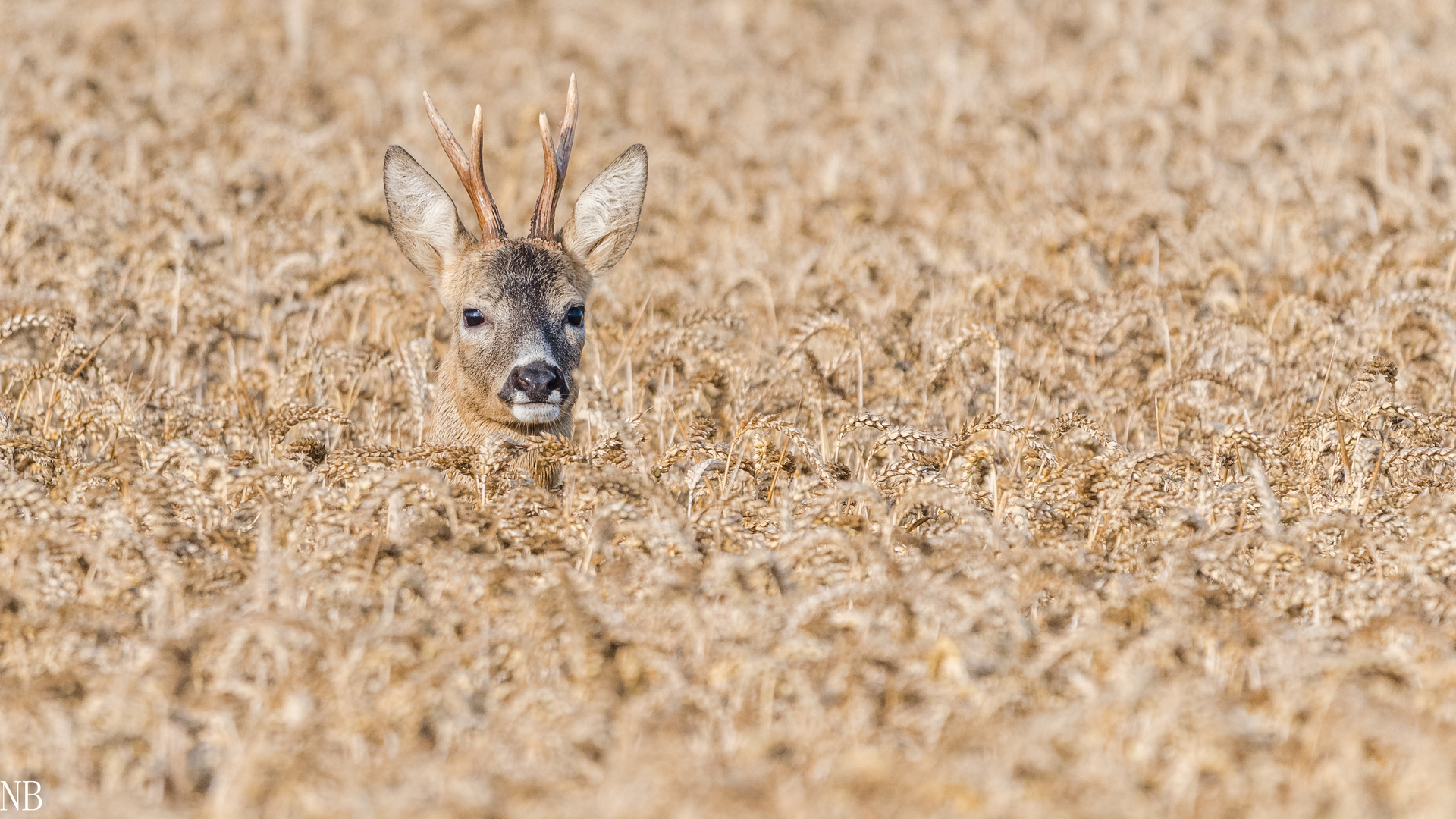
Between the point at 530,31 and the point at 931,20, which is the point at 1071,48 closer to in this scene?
the point at 931,20

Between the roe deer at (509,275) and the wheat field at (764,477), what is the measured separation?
0.29 m

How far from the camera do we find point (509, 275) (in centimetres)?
668

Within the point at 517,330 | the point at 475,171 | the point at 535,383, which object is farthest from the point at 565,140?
the point at 535,383

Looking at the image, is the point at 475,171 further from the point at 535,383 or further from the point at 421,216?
the point at 535,383

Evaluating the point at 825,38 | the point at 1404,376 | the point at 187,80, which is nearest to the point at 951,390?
the point at 1404,376

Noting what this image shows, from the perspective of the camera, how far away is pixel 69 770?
11.2 ft

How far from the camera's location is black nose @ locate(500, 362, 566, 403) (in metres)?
6.08

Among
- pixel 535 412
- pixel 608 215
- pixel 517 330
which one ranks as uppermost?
pixel 608 215

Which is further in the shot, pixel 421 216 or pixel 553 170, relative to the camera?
pixel 421 216

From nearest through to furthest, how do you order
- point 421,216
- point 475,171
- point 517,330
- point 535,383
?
point 535,383 → point 517,330 → point 475,171 → point 421,216

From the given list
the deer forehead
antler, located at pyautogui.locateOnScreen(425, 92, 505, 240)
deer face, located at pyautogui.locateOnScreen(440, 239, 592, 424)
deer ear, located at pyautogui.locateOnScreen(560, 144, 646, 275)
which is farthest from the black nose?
deer ear, located at pyautogui.locateOnScreen(560, 144, 646, 275)

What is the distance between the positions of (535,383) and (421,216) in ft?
4.45

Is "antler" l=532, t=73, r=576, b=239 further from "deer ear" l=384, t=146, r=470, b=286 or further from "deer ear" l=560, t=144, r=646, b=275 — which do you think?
"deer ear" l=384, t=146, r=470, b=286

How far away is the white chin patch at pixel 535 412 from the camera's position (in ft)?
20.0
